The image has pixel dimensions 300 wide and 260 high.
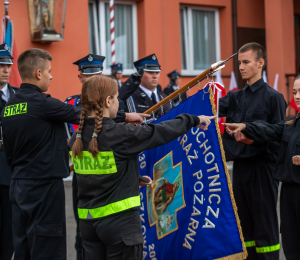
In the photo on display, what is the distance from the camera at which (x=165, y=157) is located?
145 inches

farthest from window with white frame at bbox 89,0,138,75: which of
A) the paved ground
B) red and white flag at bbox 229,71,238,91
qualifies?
the paved ground

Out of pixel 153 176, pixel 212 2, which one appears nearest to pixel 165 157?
pixel 153 176

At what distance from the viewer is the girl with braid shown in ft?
8.73

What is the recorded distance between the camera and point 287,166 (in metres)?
3.48

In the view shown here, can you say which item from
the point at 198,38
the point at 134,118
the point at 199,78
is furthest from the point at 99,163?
the point at 198,38

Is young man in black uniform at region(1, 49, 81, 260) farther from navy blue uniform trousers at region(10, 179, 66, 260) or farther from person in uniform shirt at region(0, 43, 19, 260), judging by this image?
Result: person in uniform shirt at region(0, 43, 19, 260)

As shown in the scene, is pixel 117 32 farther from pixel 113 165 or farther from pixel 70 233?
pixel 113 165

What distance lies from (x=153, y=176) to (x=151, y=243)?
59 cm

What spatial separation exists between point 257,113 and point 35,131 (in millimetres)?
2008

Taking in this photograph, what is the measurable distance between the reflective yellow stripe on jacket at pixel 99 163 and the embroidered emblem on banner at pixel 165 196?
3.32ft

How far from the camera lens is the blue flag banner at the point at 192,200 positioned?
322 cm

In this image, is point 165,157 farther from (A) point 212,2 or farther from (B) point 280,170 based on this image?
(A) point 212,2

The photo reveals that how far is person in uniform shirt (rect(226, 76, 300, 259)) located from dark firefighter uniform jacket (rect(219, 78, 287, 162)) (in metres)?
0.21

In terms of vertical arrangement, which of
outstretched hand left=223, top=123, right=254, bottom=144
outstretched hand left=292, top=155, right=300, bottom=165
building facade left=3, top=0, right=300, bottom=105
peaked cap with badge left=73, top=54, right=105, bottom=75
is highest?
building facade left=3, top=0, right=300, bottom=105
